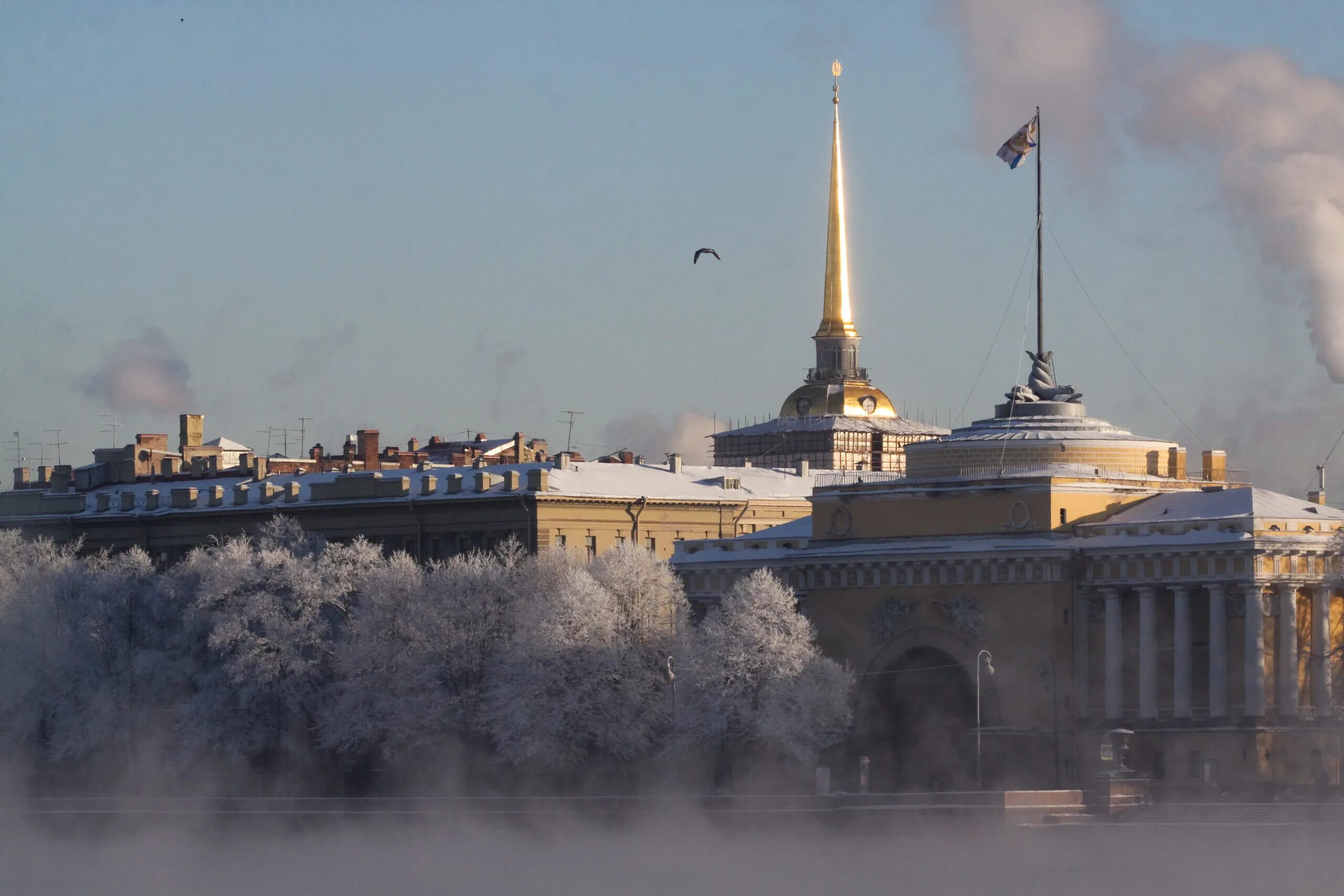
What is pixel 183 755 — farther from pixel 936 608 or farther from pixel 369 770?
pixel 936 608

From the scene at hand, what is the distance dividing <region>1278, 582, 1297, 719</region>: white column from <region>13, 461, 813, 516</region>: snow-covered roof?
73.7ft

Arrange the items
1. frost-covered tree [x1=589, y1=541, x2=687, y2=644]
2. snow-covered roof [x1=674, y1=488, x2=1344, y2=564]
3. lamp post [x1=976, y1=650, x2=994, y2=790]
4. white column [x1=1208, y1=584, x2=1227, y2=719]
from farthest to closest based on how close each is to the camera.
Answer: frost-covered tree [x1=589, y1=541, x2=687, y2=644] → lamp post [x1=976, y1=650, x2=994, y2=790] → snow-covered roof [x1=674, y1=488, x2=1344, y2=564] → white column [x1=1208, y1=584, x2=1227, y2=719]

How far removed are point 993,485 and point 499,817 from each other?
14.5 m

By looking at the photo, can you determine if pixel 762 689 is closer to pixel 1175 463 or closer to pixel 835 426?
pixel 1175 463

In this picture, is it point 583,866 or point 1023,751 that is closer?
point 583,866

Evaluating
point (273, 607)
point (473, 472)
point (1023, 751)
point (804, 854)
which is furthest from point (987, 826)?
point (473, 472)

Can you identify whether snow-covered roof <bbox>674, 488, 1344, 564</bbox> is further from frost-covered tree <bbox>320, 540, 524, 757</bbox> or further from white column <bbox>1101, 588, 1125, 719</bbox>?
frost-covered tree <bbox>320, 540, 524, 757</bbox>

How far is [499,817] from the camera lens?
83.9 meters

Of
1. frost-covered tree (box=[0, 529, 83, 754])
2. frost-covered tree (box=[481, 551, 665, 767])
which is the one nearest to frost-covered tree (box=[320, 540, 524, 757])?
frost-covered tree (box=[481, 551, 665, 767])

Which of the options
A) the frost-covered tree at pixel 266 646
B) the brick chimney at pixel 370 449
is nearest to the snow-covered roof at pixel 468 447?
the brick chimney at pixel 370 449

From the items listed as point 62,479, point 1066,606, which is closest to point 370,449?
point 62,479

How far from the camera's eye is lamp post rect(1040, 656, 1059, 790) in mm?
85875

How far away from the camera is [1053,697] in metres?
86.2

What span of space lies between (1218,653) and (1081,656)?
3.97m
